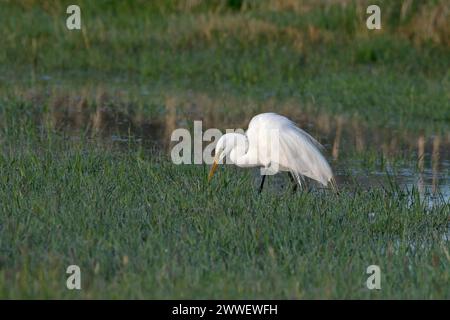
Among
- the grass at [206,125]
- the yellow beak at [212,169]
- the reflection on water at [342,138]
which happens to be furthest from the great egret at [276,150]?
the reflection on water at [342,138]

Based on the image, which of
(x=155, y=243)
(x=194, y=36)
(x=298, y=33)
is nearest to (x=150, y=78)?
(x=194, y=36)

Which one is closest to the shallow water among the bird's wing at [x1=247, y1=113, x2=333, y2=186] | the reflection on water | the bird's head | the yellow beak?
the reflection on water

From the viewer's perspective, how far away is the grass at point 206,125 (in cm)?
552

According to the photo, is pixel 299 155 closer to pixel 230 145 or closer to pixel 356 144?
pixel 230 145

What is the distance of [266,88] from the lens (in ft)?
42.6

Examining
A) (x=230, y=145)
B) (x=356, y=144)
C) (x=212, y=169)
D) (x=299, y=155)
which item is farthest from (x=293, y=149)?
(x=356, y=144)

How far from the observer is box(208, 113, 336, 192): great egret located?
26.7 ft

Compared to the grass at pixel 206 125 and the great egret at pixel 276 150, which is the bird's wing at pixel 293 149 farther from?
the grass at pixel 206 125

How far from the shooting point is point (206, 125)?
11078mm

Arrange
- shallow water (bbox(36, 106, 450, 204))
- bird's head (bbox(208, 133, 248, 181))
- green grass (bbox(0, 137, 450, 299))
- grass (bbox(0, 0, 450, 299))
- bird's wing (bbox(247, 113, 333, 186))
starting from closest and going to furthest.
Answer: green grass (bbox(0, 137, 450, 299)) → grass (bbox(0, 0, 450, 299)) → bird's wing (bbox(247, 113, 333, 186)) → bird's head (bbox(208, 133, 248, 181)) → shallow water (bbox(36, 106, 450, 204))

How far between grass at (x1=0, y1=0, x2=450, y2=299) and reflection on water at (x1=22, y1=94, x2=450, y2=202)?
56 mm

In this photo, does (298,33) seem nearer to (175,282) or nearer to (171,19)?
(171,19)

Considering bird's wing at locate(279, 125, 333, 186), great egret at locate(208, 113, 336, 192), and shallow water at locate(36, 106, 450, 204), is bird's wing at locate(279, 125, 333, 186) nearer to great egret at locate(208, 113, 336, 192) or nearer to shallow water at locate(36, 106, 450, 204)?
great egret at locate(208, 113, 336, 192)
